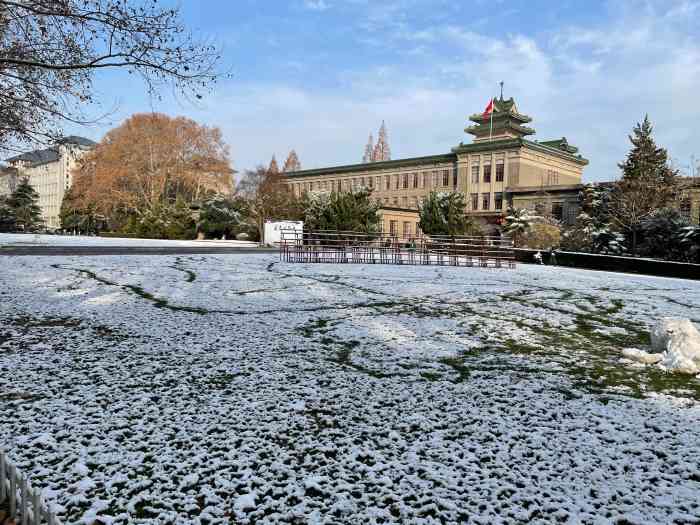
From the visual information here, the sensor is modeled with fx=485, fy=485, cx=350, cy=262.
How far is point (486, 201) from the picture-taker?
217 feet

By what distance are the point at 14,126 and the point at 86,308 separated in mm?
3072

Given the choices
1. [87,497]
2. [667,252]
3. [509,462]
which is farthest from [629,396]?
[667,252]

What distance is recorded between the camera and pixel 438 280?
14.5 metres

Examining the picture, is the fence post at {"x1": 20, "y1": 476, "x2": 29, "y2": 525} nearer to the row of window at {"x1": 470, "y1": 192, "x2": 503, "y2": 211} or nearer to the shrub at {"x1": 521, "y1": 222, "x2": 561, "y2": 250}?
the shrub at {"x1": 521, "y1": 222, "x2": 561, "y2": 250}

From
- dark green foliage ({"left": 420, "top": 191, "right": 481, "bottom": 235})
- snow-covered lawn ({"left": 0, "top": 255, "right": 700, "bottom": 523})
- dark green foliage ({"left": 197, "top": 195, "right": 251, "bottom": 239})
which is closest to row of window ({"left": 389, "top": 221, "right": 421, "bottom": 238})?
dark green foliage ({"left": 197, "top": 195, "right": 251, "bottom": 239})

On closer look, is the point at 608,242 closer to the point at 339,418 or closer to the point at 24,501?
the point at 339,418

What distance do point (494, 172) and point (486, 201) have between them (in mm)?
3991

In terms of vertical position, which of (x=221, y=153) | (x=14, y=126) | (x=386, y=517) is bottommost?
(x=386, y=517)

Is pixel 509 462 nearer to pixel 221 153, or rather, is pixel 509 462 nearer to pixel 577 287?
pixel 577 287

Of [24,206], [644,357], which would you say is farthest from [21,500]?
[24,206]

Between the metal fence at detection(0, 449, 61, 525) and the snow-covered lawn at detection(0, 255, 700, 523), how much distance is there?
39cm

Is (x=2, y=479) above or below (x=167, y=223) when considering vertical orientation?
below

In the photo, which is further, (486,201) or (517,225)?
(486,201)

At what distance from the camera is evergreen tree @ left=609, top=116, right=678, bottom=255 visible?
3506cm
